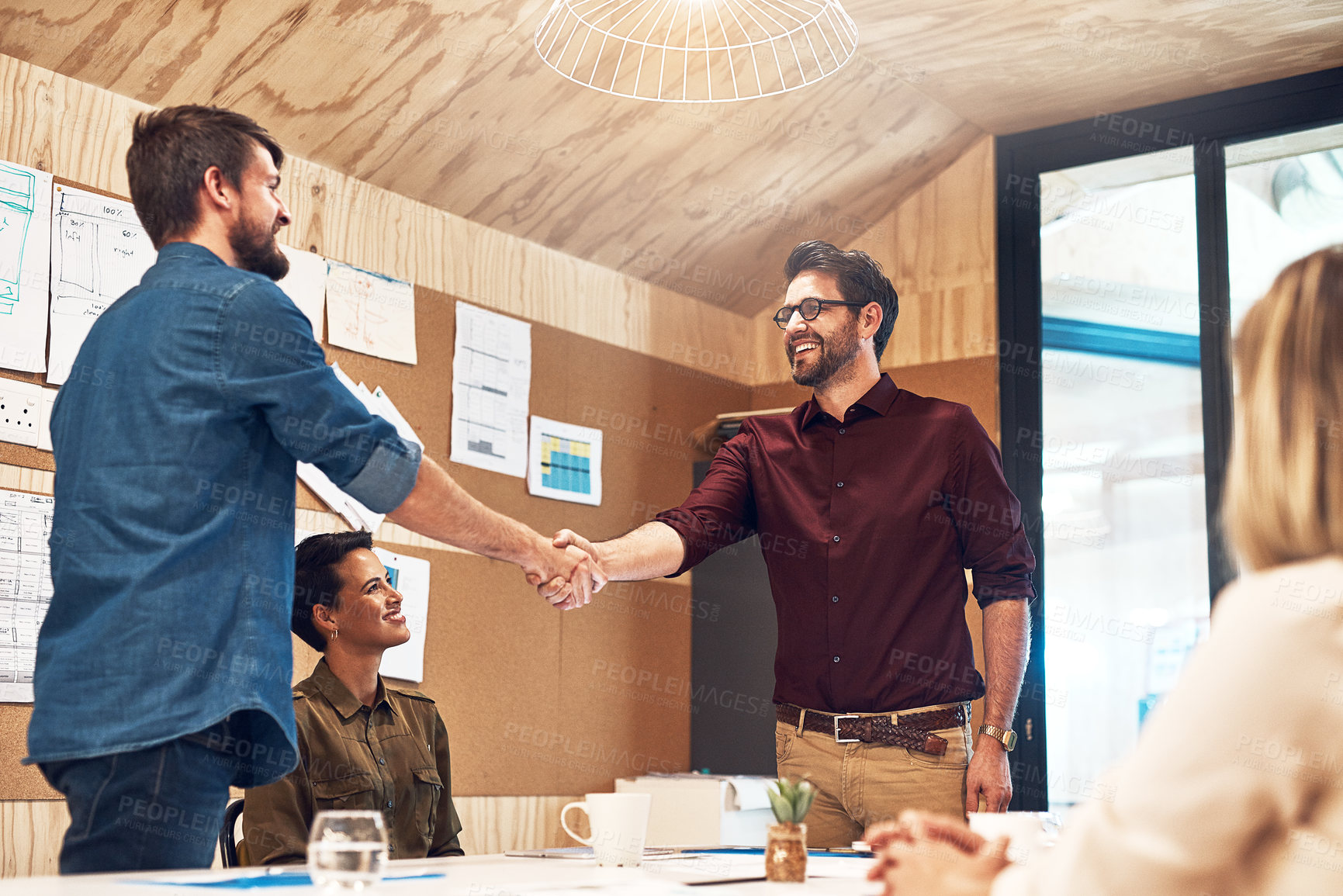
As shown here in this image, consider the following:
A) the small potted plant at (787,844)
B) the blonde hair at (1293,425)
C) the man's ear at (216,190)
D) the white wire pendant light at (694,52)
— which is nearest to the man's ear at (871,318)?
the white wire pendant light at (694,52)

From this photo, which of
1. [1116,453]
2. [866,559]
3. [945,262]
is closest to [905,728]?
[866,559]

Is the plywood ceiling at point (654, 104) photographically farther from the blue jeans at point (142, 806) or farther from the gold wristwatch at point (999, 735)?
the gold wristwatch at point (999, 735)

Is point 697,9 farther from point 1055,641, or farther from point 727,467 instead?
point 1055,641

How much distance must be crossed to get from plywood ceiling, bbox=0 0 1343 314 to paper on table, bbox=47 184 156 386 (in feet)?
0.86

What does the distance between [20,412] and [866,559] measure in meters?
1.60

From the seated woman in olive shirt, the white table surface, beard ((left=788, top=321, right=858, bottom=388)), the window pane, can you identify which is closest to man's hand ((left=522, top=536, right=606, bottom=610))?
the seated woman in olive shirt

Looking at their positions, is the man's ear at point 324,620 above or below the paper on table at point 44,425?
below

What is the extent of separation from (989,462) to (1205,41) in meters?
1.62

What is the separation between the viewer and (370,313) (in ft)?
9.91

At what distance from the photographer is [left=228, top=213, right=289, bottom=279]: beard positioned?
1.64 metres

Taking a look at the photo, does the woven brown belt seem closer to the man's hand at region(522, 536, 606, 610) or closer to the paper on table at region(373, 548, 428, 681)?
the man's hand at region(522, 536, 606, 610)

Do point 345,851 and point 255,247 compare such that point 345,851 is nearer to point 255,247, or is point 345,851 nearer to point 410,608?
point 255,247

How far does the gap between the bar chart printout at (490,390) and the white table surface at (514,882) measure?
1.92m

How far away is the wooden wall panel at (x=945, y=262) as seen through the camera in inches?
148
